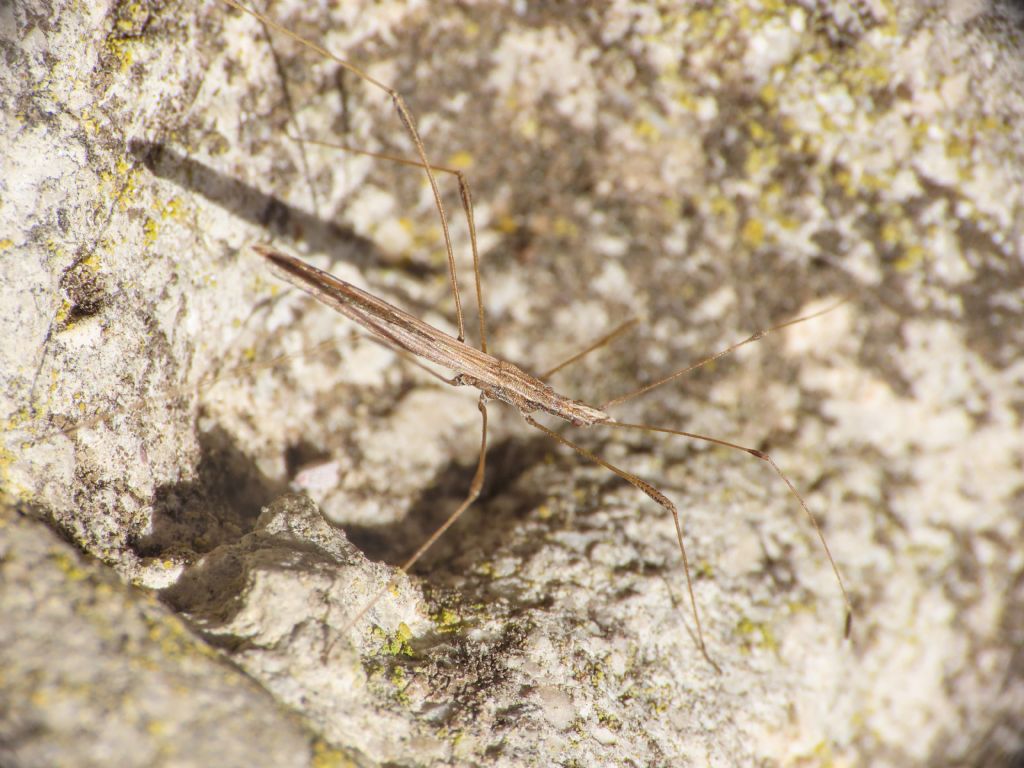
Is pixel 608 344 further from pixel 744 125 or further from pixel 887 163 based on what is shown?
pixel 887 163

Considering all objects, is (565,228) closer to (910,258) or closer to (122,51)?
(910,258)

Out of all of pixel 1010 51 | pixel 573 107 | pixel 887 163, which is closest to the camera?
Result: pixel 1010 51

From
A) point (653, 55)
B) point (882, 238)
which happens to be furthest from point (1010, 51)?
point (653, 55)

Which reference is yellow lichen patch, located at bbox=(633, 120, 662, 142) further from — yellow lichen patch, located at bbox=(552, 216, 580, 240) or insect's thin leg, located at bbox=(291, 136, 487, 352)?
insect's thin leg, located at bbox=(291, 136, 487, 352)

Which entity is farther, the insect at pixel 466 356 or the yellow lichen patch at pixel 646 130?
the yellow lichen patch at pixel 646 130

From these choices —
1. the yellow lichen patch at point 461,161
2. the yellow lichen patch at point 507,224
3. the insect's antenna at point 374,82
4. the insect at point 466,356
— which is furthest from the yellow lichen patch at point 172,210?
the yellow lichen patch at point 507,224

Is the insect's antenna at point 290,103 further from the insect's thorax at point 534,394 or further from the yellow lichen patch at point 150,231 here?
the insect's thorax at point 534,394
